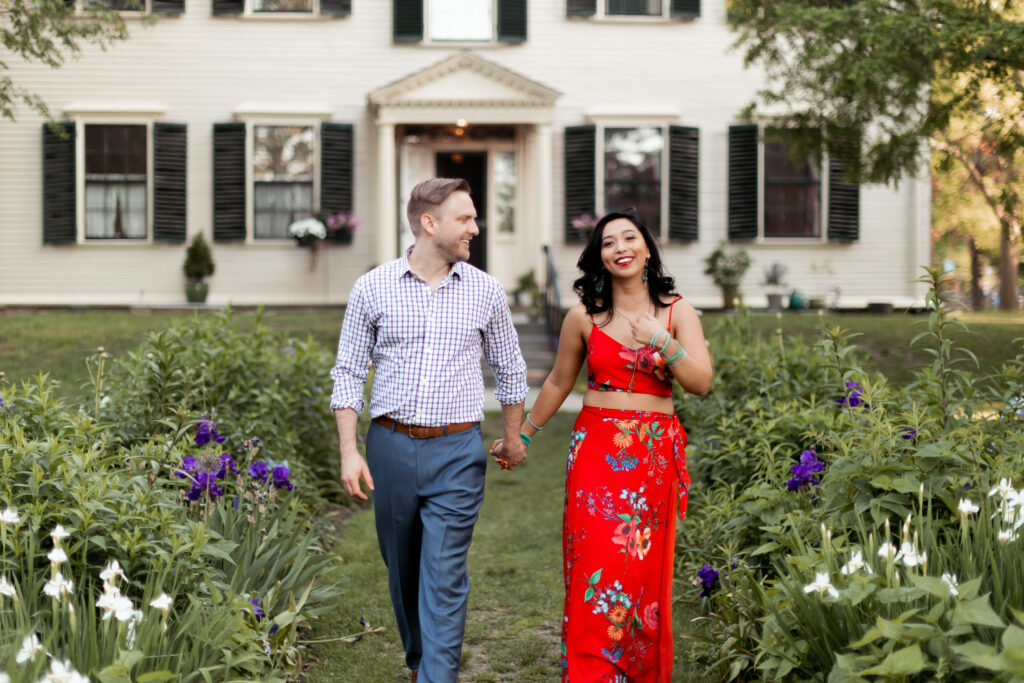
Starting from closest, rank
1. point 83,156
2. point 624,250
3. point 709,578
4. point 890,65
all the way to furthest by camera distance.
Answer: point 624,250, point 709,578, point 890,65, point 83,156

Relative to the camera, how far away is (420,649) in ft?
11.8

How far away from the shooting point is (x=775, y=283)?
1525 centimetres

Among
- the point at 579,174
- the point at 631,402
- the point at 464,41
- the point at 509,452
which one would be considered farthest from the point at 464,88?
the point at 631,402

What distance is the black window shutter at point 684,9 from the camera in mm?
15336

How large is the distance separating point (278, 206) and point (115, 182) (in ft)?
8.01

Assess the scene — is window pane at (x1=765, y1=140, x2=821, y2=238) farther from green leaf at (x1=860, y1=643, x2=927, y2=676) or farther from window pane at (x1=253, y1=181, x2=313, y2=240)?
green leaf at (x1=860, y1=643, x2=927, y2=676)

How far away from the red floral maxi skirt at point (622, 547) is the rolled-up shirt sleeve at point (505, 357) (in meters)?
0.33

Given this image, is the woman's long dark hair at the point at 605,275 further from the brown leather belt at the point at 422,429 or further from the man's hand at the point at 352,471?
the man's hand at the point at 352,471

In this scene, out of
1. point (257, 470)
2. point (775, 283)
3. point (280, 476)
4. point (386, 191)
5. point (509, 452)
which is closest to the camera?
point (509, 452)

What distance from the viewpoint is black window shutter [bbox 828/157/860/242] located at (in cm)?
1552

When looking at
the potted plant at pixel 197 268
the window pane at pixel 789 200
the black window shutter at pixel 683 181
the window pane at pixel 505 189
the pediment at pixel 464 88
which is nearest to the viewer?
the pediment at pixel 464 88

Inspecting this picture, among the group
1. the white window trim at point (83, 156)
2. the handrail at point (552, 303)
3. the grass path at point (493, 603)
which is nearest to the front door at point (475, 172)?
the handrail at point (552, 303)

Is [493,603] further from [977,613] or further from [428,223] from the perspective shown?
[977,613]

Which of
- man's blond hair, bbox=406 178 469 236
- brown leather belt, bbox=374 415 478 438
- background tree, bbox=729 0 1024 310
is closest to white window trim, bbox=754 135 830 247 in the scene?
background tree, bbox=729 0 1024 310
